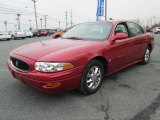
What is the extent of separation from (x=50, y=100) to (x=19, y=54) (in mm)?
1052

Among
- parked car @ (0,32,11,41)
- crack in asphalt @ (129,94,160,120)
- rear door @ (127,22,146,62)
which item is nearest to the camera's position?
crack in asphalt @ (129,94,160,120)

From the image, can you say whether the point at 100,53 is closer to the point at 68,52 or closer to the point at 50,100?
the point at 68,52

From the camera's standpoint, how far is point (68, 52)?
3445 mm

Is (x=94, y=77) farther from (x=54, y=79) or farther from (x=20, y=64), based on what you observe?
(x=20, y=64)

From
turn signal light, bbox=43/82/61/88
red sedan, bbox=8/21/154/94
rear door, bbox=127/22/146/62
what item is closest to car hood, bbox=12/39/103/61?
red sedan, bbox=8/21/154/94

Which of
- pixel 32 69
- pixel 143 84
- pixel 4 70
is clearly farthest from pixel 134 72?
pixel 4 70

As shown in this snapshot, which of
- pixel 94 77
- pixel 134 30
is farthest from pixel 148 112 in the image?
pixel 134 30

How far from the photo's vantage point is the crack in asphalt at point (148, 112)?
9.86 ft

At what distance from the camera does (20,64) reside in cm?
362

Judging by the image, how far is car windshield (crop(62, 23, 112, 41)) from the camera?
4414mm

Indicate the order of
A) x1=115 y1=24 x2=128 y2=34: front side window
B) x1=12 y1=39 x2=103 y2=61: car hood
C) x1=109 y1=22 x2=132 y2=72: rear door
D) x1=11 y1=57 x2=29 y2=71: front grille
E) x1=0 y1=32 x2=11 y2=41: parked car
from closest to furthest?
x1=12 y1=39 x2=103 y2=61: car hood < x1=11 y1=57 x2=29 y2=71: front grille < x1=109 y1=22 x2=132 y2=72: rear door < x1=115 y1=24 x2=128 y2=34: front side window < x1=0 y1=32 x2=11 y2=41: parked car

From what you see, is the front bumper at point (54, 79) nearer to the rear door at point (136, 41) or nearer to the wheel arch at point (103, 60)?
the wheel arch at point (103, 60)

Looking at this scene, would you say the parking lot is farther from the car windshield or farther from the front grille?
the car windshield

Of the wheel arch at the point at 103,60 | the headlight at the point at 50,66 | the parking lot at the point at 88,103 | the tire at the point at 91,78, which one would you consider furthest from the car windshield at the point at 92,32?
the headlight at the point at 50,66
